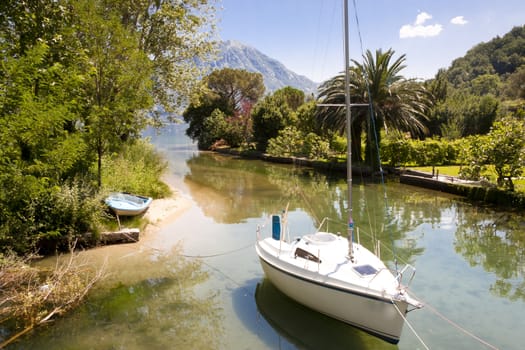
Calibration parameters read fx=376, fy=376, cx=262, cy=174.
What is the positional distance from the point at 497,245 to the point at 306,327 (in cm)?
920

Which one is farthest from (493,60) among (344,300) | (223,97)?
(344,300)

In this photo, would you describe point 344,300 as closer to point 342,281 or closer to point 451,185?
point 342,281

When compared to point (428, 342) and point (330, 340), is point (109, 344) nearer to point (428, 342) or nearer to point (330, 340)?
point (330, 340)

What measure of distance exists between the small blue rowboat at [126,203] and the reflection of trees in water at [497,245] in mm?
12016

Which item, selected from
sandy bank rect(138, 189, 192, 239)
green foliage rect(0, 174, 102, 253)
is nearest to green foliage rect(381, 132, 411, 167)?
sandy bank rect(138, 189, 192, 239)

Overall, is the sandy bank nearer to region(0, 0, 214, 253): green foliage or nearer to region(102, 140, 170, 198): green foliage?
region(102, 140, 170, 198): green foliage

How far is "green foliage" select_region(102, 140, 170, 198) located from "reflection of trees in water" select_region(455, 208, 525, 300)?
13222mm

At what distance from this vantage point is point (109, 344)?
7605 millimetres

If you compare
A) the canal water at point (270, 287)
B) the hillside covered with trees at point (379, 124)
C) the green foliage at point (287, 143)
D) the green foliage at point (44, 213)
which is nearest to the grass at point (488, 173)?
the hillside covered with trees at point (379, 124)

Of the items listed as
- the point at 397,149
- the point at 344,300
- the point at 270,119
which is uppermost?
the point at 270,119

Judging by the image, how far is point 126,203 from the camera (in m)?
15.4

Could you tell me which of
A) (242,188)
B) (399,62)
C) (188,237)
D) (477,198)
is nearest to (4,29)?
(188,237)

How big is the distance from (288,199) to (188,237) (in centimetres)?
877

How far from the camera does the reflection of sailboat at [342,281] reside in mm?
6863
